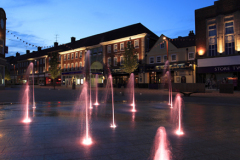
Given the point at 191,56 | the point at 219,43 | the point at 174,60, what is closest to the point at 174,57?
the point at 174,60

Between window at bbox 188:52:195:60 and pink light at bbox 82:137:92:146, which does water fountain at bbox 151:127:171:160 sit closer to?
pink light at bbox 82:137:92:146

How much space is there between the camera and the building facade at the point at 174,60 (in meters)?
31.5

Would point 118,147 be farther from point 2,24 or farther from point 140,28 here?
point 140,28

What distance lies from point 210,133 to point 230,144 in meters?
0.97

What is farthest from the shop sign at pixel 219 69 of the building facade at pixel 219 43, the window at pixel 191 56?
the window at pixel 191 56

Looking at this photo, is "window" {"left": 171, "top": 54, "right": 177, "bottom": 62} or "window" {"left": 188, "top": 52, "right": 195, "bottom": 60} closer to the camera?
"window" {"left": 188, "top": 52, "right": 195, "bottom": 60}

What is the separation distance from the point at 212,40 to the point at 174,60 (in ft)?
23.2

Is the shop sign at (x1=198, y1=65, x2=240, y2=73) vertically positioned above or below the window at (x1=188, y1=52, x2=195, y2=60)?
below

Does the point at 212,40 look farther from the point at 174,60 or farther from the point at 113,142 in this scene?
the point at 113,142

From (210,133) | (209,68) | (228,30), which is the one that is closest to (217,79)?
(209,68)

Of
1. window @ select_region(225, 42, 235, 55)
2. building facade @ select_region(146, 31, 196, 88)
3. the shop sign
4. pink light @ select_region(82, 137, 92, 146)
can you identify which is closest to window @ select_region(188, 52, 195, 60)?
building facade @ select_region(146, 31, 196, 88)

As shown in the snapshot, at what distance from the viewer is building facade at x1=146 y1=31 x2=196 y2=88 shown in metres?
31.5

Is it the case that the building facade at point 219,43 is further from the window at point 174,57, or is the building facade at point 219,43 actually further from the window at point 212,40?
the window at point 174,57

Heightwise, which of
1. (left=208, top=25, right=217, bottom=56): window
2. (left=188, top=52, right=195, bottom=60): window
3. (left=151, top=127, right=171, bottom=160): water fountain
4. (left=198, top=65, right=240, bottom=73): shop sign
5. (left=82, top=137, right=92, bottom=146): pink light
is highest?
(left=208, top=25, right=217, bottom=56): window
